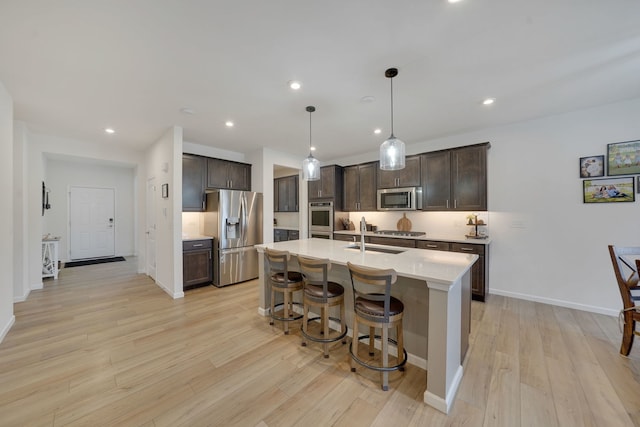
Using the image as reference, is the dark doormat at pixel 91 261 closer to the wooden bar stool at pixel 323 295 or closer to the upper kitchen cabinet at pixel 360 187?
the upper kitchen cabinet at pixel 360 187

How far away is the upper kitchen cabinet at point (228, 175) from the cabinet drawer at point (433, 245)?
12.2ft

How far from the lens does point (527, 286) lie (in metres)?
3.64

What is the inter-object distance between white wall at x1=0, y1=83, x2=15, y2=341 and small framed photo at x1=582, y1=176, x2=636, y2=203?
706 cm

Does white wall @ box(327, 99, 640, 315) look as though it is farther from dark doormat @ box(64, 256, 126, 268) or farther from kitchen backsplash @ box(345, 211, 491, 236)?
dark doormat @ box(64, 256, 126, 268)

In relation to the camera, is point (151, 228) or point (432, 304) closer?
point (432, 304)

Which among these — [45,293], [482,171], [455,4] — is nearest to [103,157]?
[45,293]

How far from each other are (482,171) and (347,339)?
3306mm

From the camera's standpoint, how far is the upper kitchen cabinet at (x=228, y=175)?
4.74 meters

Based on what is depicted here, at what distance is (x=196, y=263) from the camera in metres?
4.26

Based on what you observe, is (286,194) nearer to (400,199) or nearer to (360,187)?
(360,187)

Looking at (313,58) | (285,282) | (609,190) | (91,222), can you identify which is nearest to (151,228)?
(91,222)

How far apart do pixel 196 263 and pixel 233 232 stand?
82 cm

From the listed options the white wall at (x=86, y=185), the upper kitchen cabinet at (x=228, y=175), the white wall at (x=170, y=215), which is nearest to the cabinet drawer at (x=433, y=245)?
the upper kitchen cabinet at (x=228, y=175)

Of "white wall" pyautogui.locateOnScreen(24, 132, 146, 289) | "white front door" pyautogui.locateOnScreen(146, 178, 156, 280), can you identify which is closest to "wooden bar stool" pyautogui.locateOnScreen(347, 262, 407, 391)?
"white front door" pyautogui.locateOnScreen(146, 178, 156, 280)
